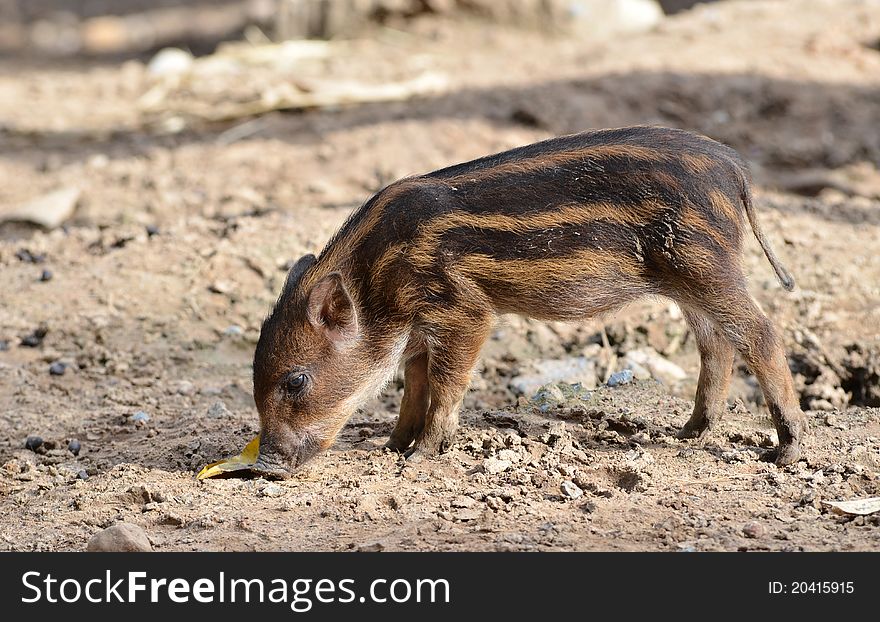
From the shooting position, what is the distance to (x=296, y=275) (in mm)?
5801

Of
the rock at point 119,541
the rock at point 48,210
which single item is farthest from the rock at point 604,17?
the rock at point 119,541

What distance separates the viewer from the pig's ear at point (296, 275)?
5.69 m

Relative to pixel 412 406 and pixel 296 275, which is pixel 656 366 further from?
pixel 296 275

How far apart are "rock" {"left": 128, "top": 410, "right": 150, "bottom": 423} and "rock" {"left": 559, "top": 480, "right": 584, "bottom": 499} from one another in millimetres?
2424

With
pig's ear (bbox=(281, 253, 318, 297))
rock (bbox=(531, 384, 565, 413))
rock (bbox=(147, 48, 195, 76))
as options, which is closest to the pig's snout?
pig's ear (bbox=(281, 253, 318, 297))

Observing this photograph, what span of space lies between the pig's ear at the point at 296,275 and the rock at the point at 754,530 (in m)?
2.31

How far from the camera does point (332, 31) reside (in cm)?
1448

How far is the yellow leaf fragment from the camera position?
221 inches

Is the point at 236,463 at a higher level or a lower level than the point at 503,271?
lower

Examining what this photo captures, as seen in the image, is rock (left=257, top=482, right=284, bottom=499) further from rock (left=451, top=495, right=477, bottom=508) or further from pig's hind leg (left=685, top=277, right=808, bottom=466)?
pig's hind leg (left=685, top=277, right=808, bottom=466)

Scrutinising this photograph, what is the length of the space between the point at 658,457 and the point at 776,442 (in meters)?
0.60

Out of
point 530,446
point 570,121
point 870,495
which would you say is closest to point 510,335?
point 530,446

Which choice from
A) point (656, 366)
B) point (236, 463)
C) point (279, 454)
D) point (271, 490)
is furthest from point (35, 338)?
point (656, 366)

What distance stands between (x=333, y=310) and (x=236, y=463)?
2.84 ft
